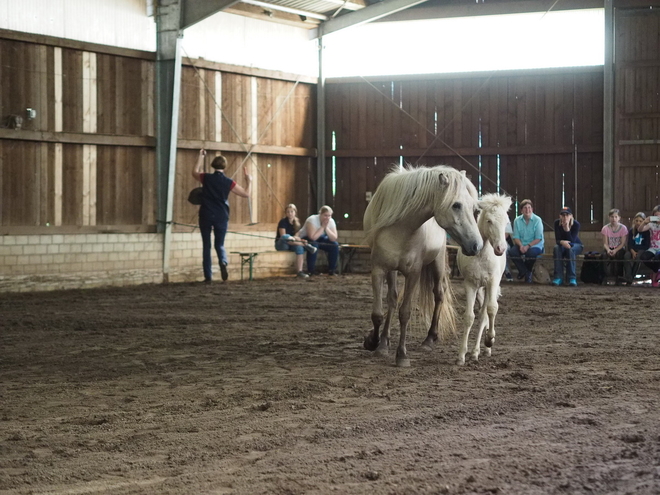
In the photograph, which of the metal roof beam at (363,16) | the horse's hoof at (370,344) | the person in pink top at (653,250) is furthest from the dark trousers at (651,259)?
the horse's hoof at (370,344)

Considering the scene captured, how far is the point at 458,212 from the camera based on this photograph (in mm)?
6156

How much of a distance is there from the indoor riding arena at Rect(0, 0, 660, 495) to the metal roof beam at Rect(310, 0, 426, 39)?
0.19ft

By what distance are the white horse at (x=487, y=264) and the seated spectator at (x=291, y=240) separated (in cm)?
804

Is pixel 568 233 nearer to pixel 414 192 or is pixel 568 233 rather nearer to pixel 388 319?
pixel 388 319

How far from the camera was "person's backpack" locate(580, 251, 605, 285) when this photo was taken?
1362cm

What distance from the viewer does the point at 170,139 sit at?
13.9 m

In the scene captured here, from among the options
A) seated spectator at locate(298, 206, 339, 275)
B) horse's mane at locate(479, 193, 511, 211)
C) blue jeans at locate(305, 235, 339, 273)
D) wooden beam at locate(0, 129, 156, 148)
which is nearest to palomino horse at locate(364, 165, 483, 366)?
horse's mane at locate(479, 193, 511, 211)

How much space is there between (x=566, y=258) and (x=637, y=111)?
3.43 m

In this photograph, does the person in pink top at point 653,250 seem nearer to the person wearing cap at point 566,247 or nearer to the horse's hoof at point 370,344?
the person wearing cap at point 566,247

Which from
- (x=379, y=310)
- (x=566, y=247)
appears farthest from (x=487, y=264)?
(x=566, y=247)

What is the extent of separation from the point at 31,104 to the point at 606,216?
386 inches

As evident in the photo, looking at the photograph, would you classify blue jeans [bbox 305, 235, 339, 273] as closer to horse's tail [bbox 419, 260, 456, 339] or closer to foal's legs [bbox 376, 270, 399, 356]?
horse's tail [bbox 419, 260, 456, 339]

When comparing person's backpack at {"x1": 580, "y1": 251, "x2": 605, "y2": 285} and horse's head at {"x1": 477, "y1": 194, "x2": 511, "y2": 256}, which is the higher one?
horse's head at {"x1": 477, "y1": 194, "x2": 511, "y2": 256}

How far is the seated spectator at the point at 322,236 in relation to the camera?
14.8 m
